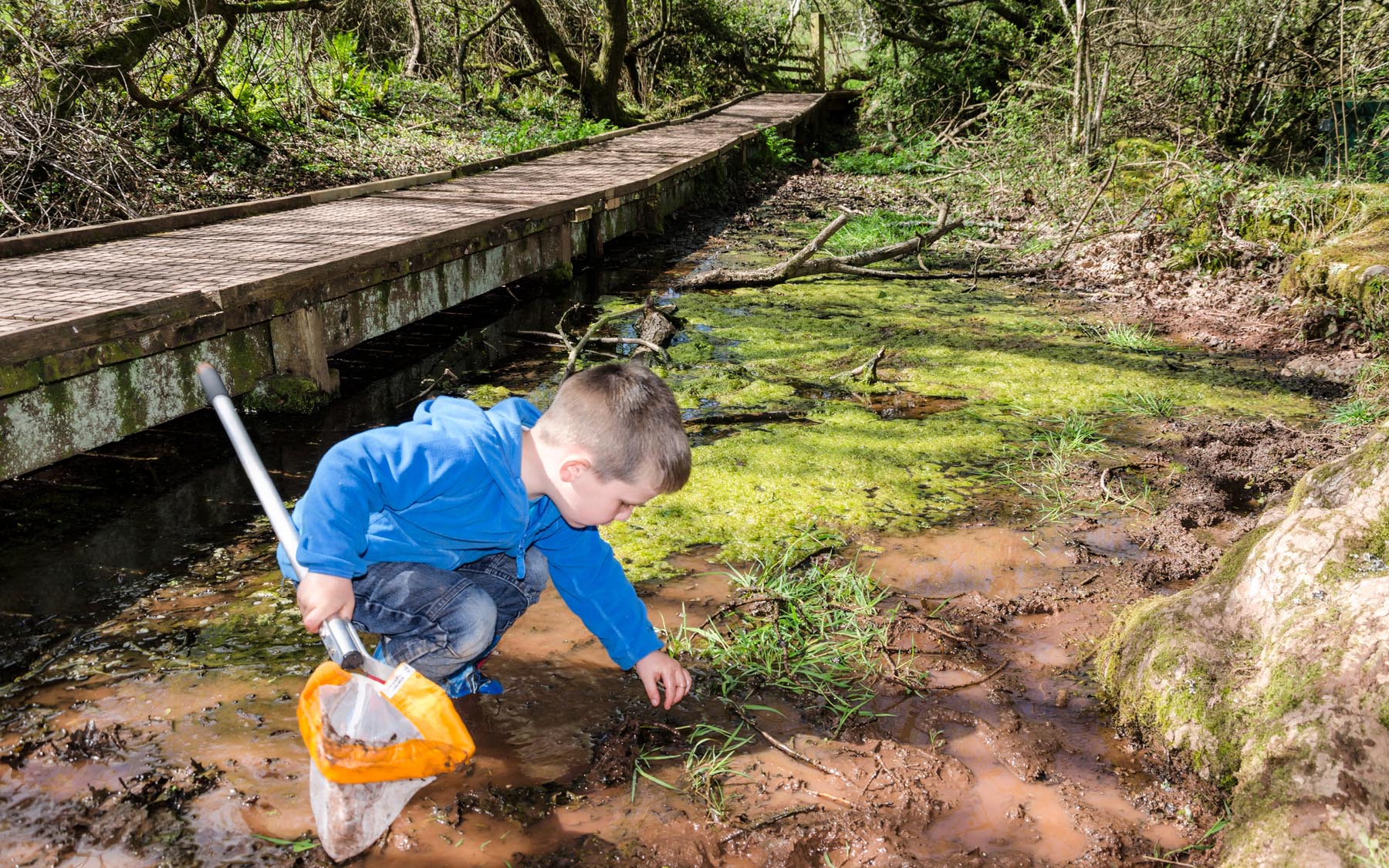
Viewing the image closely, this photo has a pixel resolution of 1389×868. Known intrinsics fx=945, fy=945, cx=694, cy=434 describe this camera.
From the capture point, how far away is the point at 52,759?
7.00ft

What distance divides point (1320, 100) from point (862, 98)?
43.8 feet

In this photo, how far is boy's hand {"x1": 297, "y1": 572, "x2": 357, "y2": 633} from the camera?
1823mm

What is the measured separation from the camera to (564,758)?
2.23 m

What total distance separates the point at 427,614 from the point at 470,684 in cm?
32

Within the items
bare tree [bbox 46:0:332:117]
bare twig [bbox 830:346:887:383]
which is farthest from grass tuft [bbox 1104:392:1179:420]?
bare tree [bbox 46:0:332:117]

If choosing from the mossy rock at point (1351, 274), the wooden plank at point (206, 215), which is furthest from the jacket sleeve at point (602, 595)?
the mossy rock at point (1351, 274)

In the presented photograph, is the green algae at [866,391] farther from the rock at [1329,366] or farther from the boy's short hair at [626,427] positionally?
the boy's short hair at [626,427]

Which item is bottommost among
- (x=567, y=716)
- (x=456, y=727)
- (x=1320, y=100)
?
(x=567, y=716)

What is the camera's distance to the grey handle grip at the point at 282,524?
181 centimetres

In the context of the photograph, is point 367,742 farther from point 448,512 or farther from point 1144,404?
point 1144,404

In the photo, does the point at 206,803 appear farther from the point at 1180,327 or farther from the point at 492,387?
the point at 1180,327

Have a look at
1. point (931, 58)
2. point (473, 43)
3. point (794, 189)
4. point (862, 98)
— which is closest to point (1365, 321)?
point (794, 189)

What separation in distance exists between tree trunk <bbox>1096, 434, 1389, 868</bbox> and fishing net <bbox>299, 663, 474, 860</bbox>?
149cm

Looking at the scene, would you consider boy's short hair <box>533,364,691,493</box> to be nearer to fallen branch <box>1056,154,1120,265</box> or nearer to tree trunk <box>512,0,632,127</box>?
fallen branch <box>1056,154,1120,265</box>
